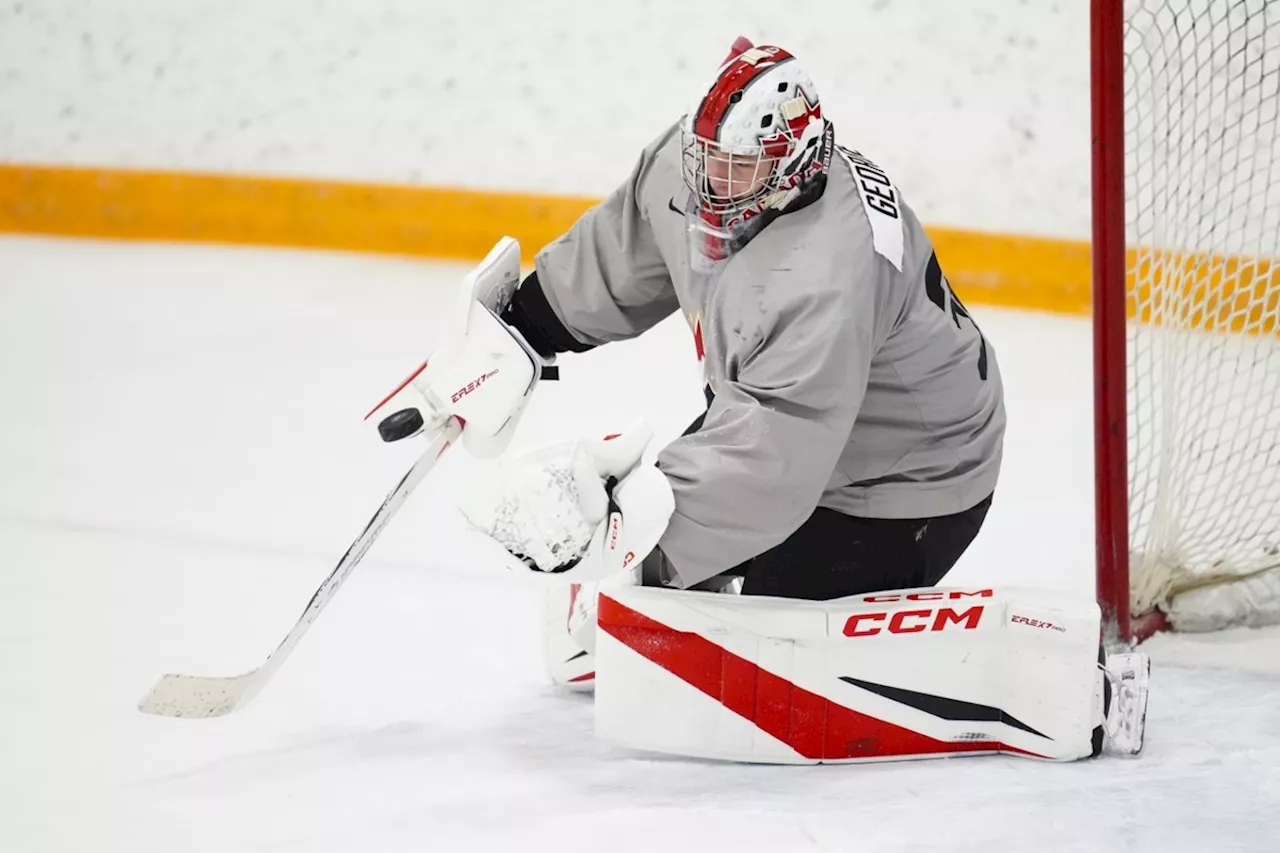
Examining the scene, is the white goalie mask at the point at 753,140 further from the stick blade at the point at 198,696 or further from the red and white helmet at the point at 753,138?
the stick blade at the point at 198,696

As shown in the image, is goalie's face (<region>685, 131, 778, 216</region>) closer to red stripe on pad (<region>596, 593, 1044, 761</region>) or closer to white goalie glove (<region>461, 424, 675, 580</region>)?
white goalie glove (<region>461, 424, 675, 580</region>)

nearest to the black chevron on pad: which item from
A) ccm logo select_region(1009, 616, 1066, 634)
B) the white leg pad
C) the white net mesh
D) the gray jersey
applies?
the white leg pad

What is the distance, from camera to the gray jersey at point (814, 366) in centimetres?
161

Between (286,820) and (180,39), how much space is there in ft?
11.2

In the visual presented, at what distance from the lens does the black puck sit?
6.10 feet

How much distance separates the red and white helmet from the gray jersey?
44 mm

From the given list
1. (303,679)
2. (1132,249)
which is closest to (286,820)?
(303,679)

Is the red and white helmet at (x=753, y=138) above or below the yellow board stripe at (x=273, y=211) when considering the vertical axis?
above

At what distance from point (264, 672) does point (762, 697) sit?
25.2 inches

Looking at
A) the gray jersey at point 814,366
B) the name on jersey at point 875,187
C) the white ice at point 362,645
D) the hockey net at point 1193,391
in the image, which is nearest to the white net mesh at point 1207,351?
the hockey net at point 1193,391

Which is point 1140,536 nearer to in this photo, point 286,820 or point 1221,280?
point 1221,280

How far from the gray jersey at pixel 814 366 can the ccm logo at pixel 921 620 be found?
0.45ft

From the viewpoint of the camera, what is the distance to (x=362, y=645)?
2215 mm

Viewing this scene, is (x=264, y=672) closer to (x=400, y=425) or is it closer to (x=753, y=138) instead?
(x=400, y=425)
